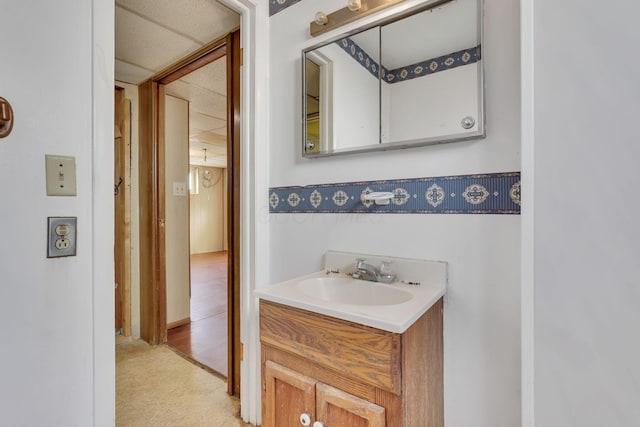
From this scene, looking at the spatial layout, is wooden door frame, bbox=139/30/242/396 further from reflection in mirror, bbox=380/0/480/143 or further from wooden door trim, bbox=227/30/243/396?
reflection in mirror, bbox=380/0/480/143

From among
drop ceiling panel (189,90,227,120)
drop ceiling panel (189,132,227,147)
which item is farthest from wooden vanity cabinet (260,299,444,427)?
drop ceiling panel (189,132,227,147)

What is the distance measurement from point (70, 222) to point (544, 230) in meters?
1.26

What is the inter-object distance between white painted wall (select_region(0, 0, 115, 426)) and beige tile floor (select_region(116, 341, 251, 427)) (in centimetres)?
76

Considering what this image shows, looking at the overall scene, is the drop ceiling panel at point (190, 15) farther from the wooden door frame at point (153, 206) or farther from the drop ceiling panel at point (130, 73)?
the drop ceiling panel at point (130, 73)

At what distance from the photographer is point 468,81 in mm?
1002

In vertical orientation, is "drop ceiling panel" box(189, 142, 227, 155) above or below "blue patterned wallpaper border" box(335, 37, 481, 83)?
above

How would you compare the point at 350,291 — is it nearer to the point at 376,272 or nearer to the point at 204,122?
the point at 376,272

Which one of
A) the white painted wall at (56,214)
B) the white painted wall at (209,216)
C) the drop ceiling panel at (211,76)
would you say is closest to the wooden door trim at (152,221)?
the drop ceiling panel at (211,76)

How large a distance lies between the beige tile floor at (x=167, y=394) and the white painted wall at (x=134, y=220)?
1.04ft

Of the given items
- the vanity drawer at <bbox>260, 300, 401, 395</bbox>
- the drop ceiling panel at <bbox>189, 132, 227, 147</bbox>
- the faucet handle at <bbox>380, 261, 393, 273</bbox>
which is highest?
the drop ceiling panel at <bbox>189, 132, 227, 147</bbox>

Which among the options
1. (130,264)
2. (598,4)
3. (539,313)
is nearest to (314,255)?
(539,313)

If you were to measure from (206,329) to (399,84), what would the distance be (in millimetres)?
2652

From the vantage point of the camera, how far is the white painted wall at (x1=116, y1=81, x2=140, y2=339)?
8.11 feet

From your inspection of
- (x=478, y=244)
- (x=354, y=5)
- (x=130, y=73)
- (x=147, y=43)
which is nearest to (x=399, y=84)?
(x=354, y=5)
